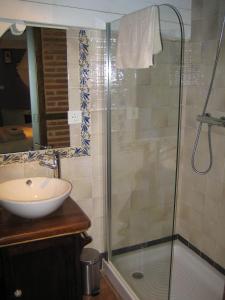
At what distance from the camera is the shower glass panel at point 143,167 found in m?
1.87

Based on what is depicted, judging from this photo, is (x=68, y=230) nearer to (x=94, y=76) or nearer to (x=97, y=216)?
(x=97, y=216)

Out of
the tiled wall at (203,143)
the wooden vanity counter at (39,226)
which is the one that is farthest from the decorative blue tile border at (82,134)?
the tiled wall at (203,143)

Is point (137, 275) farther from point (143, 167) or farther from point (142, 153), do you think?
point (142, 153)

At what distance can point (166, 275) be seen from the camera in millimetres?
1830

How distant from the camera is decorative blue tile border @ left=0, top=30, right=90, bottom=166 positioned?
1976 millimetres

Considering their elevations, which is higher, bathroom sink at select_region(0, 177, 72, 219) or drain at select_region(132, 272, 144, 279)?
bathroom sink at select_region(0, 177, 72, 219)

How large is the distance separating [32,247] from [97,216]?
2.82 ft

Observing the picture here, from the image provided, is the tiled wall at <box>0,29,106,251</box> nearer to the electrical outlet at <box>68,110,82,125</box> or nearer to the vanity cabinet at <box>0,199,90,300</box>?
the electrical outlet at <box>68,110,82,125</box>

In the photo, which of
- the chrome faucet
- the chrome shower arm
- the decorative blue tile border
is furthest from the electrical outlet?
the chrome shower arm

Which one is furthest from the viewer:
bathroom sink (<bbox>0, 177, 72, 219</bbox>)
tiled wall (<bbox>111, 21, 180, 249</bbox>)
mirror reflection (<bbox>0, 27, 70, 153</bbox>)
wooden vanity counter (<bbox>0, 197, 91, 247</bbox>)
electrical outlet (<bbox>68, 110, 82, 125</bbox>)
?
electrical outlet (<bbox>68, 110, 82, 125</bbox>)

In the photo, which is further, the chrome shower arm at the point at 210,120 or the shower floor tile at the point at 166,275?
the chrome shower arm at the point at 210,120

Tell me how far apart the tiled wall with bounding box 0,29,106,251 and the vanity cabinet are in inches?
17.3

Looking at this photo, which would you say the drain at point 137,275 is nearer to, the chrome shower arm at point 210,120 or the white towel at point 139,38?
the chrome shower arm at point 210,120

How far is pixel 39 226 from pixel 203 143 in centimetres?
144
